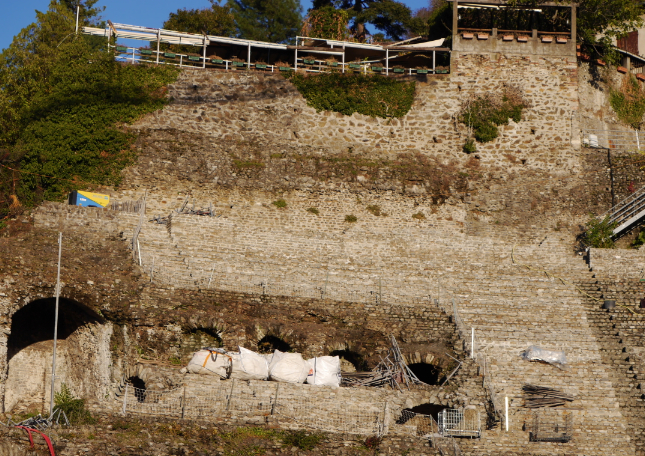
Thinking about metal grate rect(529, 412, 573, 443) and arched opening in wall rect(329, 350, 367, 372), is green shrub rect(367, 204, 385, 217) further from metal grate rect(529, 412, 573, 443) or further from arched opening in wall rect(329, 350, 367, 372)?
metal grate rect(529, 412, 573, 443)

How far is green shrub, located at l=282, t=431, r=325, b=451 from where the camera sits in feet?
65.9

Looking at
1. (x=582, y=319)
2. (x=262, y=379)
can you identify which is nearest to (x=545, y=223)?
(x=582, y=319)

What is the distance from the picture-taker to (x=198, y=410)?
21188 mm

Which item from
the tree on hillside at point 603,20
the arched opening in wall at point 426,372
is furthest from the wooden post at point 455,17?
the arched opening in wall at point 426,372

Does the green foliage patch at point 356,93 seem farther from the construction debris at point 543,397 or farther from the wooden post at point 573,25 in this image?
the construction debris at point 543,397

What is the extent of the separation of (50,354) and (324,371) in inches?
299

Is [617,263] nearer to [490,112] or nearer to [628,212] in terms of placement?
[628,212]

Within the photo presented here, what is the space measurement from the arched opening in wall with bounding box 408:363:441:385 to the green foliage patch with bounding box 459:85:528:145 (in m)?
12.3

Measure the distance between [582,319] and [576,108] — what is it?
40.6 feet

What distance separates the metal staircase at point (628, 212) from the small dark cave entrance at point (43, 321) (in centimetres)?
1907

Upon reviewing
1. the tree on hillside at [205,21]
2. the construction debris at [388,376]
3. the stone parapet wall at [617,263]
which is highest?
the tree on hillside at [205,21]

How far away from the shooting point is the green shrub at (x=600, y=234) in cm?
3175

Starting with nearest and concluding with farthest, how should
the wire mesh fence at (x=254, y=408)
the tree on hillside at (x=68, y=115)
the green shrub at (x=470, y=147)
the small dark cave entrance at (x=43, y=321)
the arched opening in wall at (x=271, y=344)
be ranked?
the wire mesh fence at (x=254, y=408)
the small dark cave entrance at (x=43, y=321)
the arched opening in wall at (x=271, y=344)
the tree on hillside at (x=68, y=115)
the green shrub at (x=470, y=147)

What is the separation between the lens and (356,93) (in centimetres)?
3572
